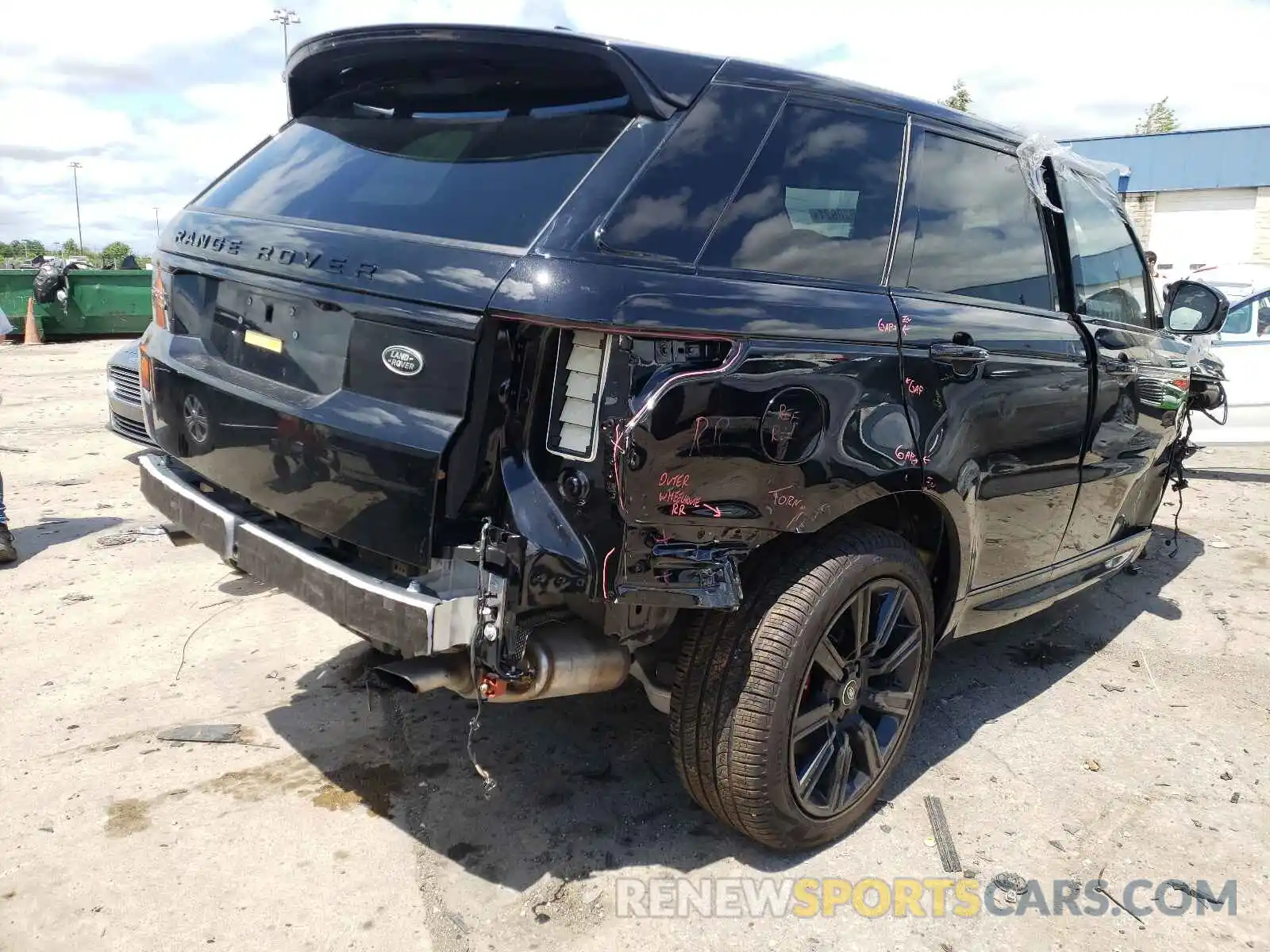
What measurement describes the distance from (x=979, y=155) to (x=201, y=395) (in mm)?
2592

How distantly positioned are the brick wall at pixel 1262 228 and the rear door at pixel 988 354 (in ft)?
90.0

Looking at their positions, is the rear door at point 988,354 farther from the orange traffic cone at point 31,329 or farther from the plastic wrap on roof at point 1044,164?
the orange traffic cone at point 31,329

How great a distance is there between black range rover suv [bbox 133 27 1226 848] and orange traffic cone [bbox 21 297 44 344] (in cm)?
1637

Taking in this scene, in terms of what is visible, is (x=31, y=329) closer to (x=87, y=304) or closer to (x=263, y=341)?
(x=87, y=304)

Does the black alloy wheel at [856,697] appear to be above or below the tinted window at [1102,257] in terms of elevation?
below

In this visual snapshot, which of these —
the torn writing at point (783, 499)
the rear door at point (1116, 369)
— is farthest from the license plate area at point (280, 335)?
the rear door at point (1116, 369)

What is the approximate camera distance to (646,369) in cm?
210

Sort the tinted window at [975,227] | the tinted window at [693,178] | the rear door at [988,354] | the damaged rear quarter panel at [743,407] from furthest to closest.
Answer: the tinted window at [975,227] → the rear door at [988,354] → the tinted window at [693,178] → the damaged rear quarter panel at [743,407]

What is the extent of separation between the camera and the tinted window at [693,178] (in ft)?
7.23

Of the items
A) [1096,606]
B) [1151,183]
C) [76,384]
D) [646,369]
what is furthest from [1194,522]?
[1151,183]

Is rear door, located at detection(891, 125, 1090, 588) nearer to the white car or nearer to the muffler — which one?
the muffler

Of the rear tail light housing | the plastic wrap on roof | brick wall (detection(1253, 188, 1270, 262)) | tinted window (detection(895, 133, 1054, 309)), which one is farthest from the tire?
brick wall (detection(1253, 188, 1270, 262))

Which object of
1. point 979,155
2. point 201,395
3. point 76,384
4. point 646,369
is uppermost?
point 979,155

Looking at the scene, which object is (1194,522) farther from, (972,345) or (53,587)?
(53,587)
